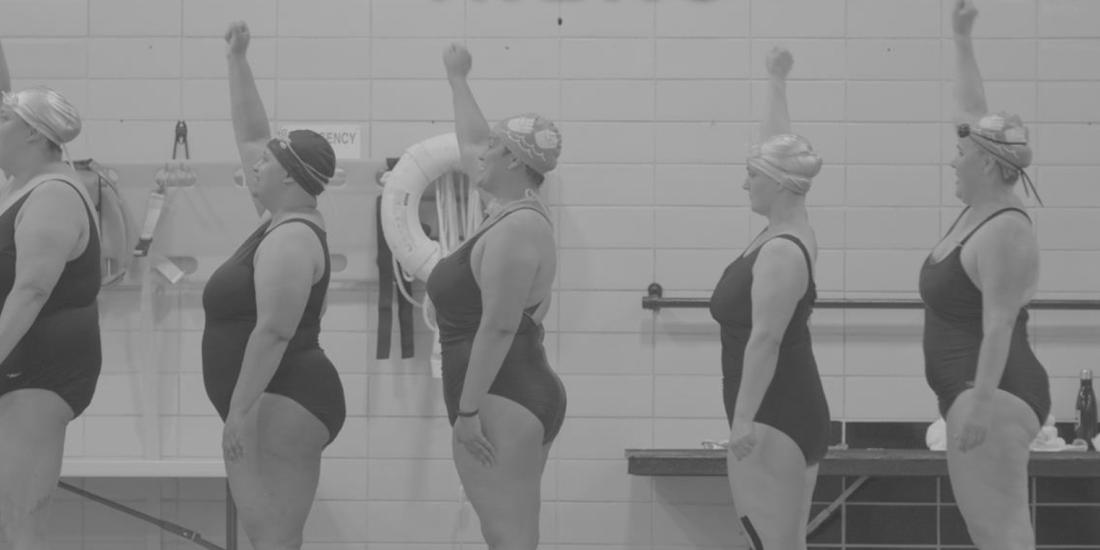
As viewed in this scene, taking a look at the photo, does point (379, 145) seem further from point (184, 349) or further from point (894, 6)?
point (894, 6)

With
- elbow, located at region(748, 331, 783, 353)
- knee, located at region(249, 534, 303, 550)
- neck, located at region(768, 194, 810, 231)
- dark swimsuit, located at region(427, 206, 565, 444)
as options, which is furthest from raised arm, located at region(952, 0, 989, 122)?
knee, located at region(249, 534, 303, 550)

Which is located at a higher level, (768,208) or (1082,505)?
(768,208)

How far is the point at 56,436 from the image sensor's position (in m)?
4.22

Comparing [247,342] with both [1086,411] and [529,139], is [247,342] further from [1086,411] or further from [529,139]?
[1086,411]

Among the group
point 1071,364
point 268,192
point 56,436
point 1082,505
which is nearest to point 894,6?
point 1071,364

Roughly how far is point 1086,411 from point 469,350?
→ 11.4 feet

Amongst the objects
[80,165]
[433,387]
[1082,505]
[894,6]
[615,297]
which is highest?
[894,6]

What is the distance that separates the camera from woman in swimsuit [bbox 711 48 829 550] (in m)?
4.12

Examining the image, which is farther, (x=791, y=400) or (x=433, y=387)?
(x=433, y=387)

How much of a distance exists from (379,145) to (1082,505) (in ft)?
11.5

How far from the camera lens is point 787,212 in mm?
4371

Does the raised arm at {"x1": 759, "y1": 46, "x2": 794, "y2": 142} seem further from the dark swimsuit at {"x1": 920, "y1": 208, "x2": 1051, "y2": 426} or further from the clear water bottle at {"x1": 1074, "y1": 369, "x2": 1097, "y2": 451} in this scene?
the clear water bottle at {"x1": 1074, "y1": 369, "x2": 1097, "y2": 451}


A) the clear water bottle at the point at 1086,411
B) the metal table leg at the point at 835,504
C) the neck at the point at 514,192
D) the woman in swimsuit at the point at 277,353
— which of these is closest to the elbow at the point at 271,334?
the woman in swimsuit at the point at 277,353

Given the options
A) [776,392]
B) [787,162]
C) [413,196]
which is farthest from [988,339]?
[413,196]
